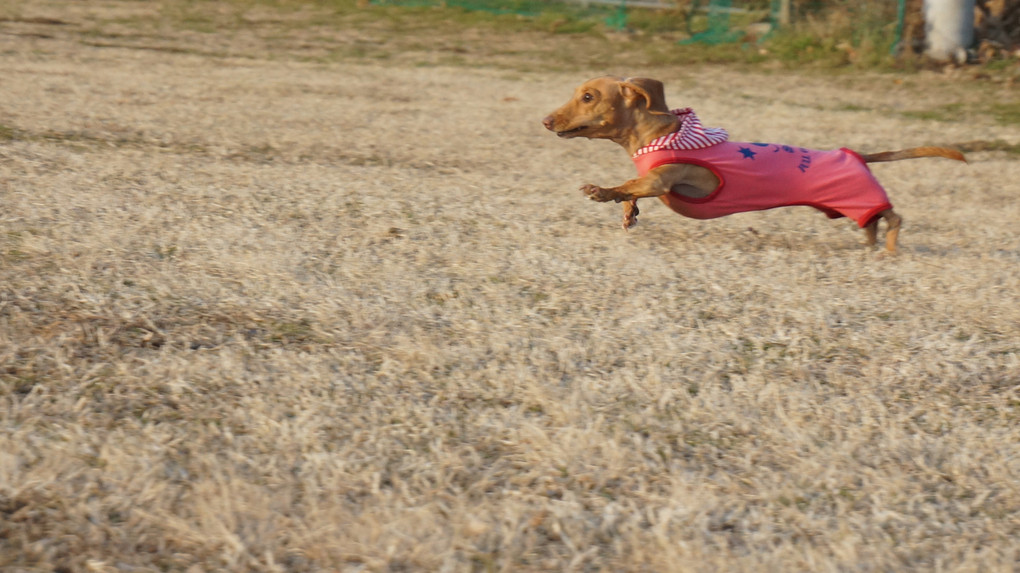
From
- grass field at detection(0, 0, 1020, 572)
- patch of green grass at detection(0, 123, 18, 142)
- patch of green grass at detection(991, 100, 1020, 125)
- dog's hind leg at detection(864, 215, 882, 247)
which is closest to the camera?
grass field at detection(0, 0, 1020, 572)

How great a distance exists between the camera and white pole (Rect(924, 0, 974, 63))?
30.9 ft

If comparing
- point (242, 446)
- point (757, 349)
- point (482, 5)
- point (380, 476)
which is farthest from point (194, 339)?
point (482, 5)

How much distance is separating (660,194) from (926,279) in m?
1.06

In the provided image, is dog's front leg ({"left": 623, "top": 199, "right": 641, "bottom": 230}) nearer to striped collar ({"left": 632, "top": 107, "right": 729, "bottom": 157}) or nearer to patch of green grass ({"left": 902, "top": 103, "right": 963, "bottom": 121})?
striped collar ({"left": 632, "top": 107, "right": 729, "bottom": 157})

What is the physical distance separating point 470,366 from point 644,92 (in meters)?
1.49

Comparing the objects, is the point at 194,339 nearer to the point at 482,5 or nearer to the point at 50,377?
the point at 50,377

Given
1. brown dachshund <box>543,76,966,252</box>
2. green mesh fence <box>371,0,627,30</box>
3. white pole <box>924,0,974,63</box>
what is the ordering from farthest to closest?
green mesh fence <box>371,0,627,30</box> < white pole <box>924,0,974,63</box> < brown dachshund <box>543,76,966,252</box>

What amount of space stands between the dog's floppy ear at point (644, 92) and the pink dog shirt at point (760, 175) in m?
0.13

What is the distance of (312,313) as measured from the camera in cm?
314

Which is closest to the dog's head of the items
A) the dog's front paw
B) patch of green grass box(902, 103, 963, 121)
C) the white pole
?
the dog's front paw

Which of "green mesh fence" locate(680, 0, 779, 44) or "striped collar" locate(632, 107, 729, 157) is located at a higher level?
"striped collar" locate(632, 107, 729, 157)

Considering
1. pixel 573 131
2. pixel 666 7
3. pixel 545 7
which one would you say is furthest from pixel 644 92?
pixel 545 7

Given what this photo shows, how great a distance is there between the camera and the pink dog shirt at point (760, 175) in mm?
3795

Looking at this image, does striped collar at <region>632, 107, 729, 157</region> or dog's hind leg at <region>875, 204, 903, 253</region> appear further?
dog's hind leg at <region>875, 204, 903, 253</region>
